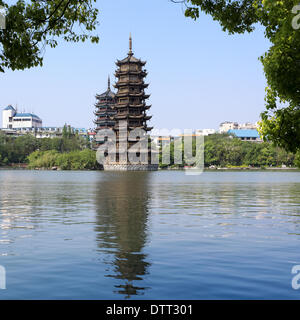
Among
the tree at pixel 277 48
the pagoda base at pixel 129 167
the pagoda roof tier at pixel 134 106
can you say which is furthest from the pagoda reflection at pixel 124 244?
the pagoda roof tier at pixel 134 106

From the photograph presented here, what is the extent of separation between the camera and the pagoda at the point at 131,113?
251ft

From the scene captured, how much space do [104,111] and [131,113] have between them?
22878mm

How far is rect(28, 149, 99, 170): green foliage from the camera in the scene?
8969 cm

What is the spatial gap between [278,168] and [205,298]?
9659 centimetres

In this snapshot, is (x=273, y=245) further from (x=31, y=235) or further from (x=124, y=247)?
(x=31, y=235)

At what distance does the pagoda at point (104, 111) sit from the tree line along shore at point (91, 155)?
21.2 ft

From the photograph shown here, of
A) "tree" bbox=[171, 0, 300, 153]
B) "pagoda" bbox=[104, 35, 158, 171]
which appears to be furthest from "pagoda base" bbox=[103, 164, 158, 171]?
"tree" bbox=[171, 0, 300, 153]

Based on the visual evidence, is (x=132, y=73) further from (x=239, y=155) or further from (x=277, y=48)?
(x=277, y=48)

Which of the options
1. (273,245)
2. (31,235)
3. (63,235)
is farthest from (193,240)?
(31,235)

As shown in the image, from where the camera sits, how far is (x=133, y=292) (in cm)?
582

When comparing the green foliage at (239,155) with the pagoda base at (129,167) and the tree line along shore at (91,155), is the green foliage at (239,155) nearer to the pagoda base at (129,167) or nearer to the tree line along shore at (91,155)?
the tree line along shore at (91,155)

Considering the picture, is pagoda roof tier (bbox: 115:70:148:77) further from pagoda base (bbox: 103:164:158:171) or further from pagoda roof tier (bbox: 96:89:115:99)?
pagoda roof tier (bbox: 96:89:115:99)

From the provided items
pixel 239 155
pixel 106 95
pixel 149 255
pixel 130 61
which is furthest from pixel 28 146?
pixel 149 255

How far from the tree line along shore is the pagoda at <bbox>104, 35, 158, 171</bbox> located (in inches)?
540
